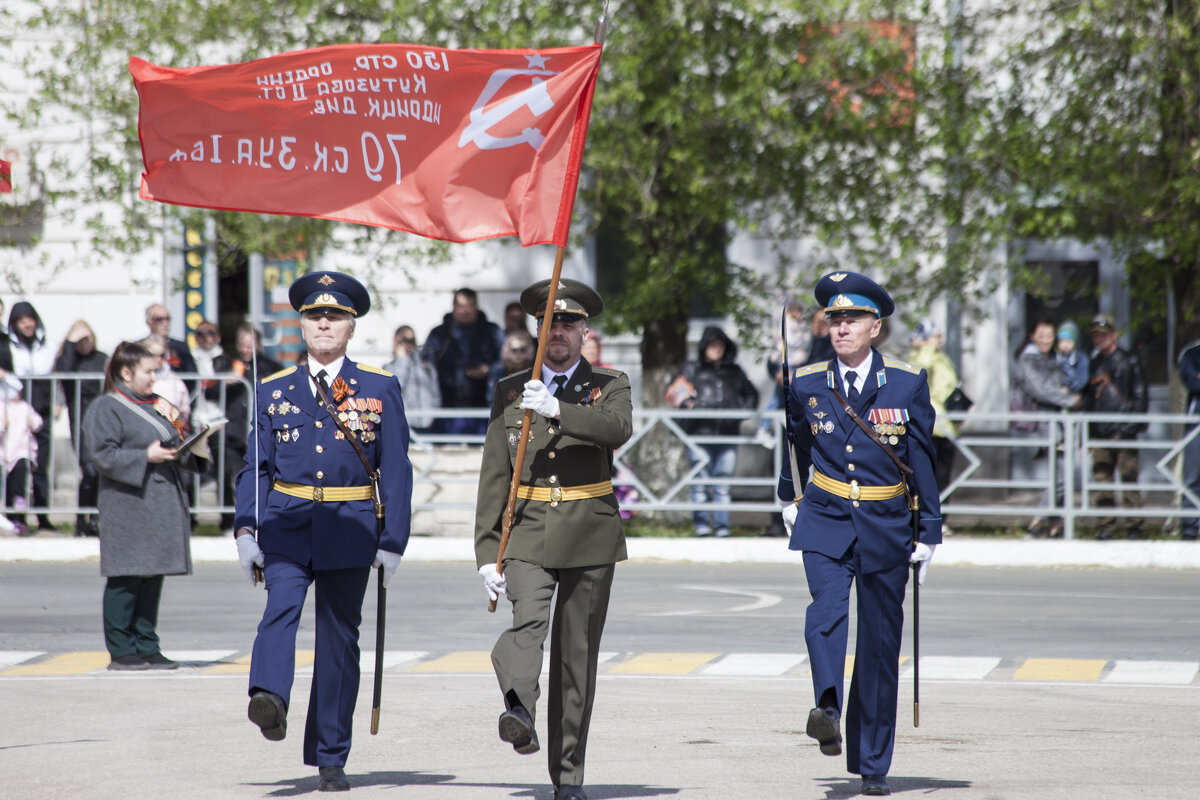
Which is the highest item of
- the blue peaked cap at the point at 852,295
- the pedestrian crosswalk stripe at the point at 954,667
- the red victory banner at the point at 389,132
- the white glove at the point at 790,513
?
the red victory banner at the point at 389,132

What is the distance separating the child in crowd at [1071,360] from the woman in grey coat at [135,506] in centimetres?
966

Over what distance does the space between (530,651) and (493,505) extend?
0.60 m

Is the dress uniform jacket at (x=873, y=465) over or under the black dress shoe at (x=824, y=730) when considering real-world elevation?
over

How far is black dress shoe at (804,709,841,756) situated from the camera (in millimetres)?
6555

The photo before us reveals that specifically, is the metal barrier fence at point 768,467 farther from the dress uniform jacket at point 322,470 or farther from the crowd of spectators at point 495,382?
the dress uniform jacket at point 322,470

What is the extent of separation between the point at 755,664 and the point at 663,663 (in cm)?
53

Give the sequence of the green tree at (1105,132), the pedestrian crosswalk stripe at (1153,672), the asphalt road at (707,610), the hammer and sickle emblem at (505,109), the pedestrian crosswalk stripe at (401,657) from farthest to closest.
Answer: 1. the green tree at (1105,132)
2. the asphalt road at (707,610)
3. the pedestrian crosswalk stripe at (401,657)
4. the pedestrian crosswalk stripe at (1153,672)
5. the hammer and sickle emblem at (505,109)

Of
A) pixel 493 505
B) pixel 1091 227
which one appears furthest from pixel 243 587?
pixel 1091 227

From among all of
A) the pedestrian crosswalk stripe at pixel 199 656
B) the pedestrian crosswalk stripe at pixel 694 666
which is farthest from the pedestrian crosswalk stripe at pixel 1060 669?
the pedestrian crosswalk stripe at pixel 199 656

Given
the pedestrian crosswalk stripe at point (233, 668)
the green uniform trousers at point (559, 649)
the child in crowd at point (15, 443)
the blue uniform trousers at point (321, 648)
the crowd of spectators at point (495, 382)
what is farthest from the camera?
the crowd of spectators at point (495, 382)

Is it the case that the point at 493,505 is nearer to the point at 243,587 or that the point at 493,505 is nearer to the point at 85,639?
the point at 85,639

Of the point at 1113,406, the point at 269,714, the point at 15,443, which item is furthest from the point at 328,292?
the point at 1113,406

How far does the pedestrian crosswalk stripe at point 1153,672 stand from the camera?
982cm

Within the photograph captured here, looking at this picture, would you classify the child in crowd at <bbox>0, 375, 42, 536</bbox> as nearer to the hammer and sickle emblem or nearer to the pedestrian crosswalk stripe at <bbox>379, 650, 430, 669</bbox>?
the pedestrian crosswalk stripe at <bbox>379, 650, 430, 669</bbox>
